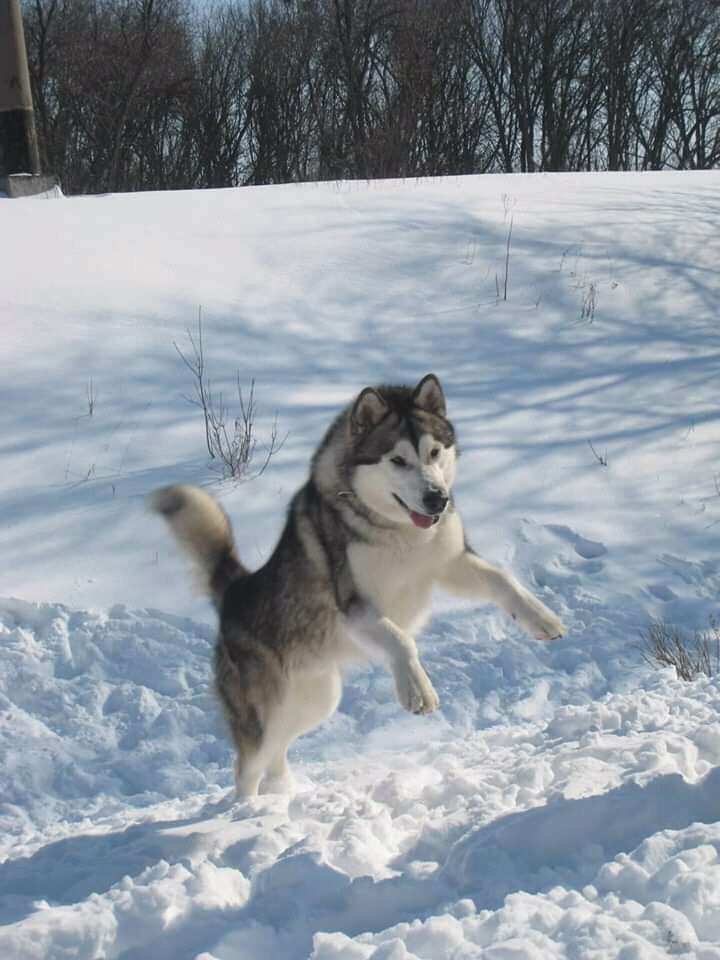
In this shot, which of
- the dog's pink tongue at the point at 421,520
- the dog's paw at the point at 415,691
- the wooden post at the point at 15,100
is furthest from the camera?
the wooden post at the point at 15,100

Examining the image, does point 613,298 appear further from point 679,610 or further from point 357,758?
point 357,758

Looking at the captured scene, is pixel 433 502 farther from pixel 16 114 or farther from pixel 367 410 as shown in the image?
pixel 16 114

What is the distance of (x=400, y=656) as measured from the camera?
3129mm

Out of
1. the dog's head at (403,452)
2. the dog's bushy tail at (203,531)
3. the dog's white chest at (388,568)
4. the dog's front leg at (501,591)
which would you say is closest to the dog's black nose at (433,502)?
the dog's head at (403,452)

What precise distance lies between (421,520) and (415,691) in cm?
55

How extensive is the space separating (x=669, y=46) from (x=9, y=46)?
773 inches

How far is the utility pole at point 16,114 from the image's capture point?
926 centimetres

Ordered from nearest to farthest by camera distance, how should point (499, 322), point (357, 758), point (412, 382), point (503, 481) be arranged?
point (357, 758), point (503, 481), point (412, 382), point (499, 322)

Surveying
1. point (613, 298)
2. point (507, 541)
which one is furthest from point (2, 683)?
point (613, 298)

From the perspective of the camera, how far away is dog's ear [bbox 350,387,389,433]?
3420 millimetres

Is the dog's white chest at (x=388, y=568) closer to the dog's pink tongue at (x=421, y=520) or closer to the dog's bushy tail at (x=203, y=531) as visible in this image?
the dog's pink tongue at (x=421, y=520)

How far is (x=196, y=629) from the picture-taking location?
4.79 m

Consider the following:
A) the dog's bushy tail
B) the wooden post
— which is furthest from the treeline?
the dog's bushy tail

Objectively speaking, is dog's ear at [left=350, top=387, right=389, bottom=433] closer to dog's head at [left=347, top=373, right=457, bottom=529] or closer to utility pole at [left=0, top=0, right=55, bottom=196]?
dog's head at [left=347, top=373, right=457, bottom=529]
